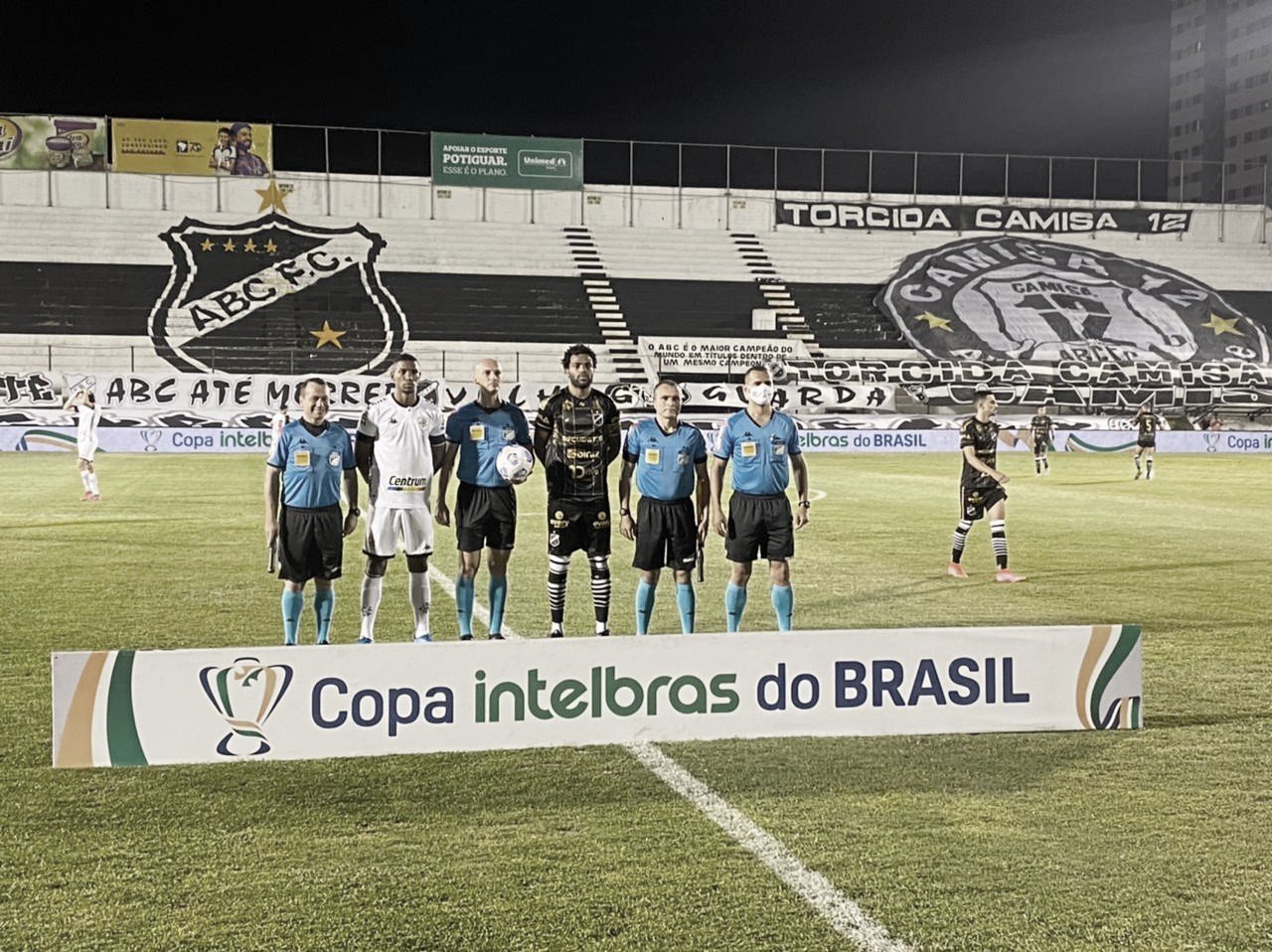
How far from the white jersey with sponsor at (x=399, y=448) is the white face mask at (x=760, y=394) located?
216cm

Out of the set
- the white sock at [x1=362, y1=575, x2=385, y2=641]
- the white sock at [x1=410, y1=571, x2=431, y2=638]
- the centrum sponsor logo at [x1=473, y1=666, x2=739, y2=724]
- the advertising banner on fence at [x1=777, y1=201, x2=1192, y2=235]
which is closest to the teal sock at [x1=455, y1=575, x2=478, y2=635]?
the white sock at [x1=410, y1=571, x2=431, y2=638]

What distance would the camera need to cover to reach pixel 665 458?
28.4 ft

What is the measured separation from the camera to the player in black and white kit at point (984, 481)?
1248 centimetres

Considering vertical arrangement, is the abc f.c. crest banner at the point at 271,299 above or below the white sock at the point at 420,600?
above

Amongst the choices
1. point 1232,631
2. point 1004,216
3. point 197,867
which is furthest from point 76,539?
point 1004,216

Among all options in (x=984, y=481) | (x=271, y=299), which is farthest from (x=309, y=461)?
(x=271, y=299)

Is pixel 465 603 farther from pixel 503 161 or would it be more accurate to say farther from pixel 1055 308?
pixel 1055 308

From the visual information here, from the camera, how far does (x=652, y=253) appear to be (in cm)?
4988

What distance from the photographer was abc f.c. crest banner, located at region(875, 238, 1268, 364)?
46281 mm

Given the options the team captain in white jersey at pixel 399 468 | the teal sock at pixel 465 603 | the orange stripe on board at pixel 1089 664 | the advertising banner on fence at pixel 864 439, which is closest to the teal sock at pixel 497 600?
the teal sock at pixel 465 603

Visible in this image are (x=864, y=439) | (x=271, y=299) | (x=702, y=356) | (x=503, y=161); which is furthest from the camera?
(x=503, y=161)

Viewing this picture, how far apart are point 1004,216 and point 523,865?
174 feet

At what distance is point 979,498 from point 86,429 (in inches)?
524

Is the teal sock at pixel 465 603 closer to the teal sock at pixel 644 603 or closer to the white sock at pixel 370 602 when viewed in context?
the white sock at pixel 370 602
